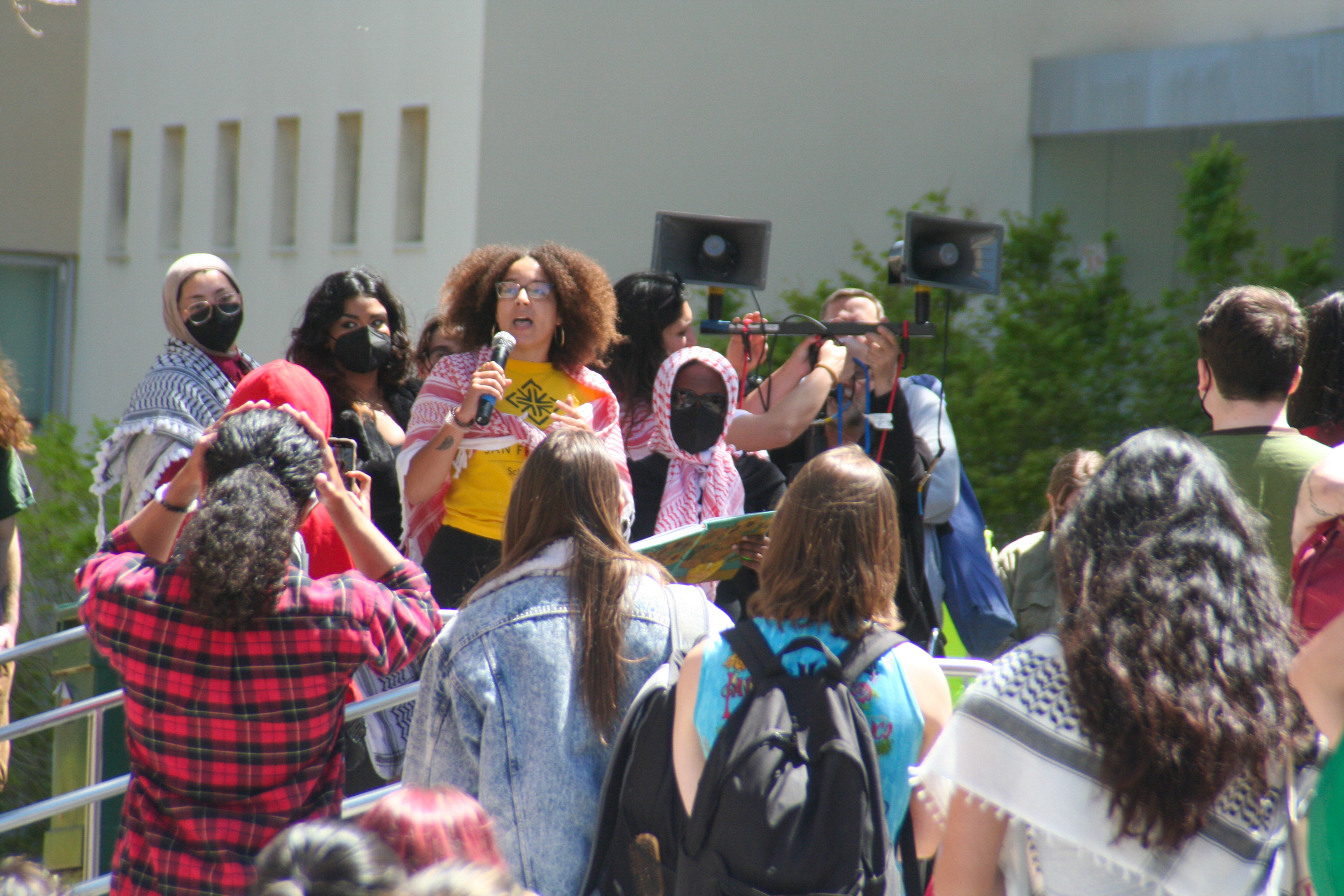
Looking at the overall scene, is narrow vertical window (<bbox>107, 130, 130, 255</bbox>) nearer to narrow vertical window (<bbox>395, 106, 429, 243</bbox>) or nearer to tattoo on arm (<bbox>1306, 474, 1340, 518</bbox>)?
narrow vertical window (<bbox>395, 106, 429, 243</bbox>)

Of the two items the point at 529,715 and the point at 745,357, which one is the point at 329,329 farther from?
the point at 529,715

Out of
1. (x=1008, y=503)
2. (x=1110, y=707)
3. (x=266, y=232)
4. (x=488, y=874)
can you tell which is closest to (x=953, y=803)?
(x=1110, y=707)

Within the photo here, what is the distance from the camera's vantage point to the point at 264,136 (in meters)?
13.5

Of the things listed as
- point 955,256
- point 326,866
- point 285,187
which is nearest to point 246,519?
point 326,866

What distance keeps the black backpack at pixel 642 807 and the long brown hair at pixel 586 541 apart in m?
0.10

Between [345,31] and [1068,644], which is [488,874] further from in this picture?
[345,31]

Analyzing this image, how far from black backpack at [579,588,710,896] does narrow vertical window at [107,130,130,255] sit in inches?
572

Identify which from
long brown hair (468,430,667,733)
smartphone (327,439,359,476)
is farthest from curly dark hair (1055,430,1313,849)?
smartphone (327,439,359,476)

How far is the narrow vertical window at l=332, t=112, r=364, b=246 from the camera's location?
12820 millimetres

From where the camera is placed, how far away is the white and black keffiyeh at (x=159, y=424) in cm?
358

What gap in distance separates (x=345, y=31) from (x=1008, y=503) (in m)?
7.86

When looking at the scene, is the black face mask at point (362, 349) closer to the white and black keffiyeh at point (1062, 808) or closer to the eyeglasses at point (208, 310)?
the eyeglasses at point (208, 310)

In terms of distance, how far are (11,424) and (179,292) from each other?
0.77 m

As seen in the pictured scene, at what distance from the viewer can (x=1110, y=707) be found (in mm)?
1710
